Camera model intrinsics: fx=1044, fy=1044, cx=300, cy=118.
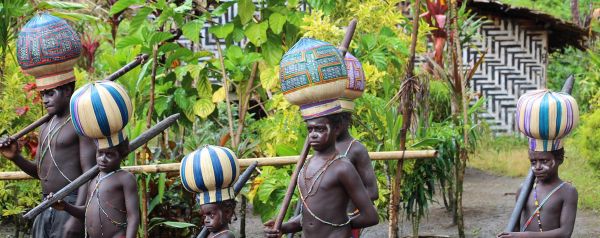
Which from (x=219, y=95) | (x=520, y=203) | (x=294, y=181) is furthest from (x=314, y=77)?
(x=219, y=95)

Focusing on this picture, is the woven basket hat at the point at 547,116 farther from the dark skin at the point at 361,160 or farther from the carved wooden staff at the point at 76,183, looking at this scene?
the carved wooden staff at the point at 76,183

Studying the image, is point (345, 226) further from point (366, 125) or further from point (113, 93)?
point (366, 125)

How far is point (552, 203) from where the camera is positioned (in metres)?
5.63

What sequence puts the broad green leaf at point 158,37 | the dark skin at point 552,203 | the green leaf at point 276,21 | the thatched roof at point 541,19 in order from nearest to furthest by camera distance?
1. the dark skin at point 552,203
2. the broad green leaf at point 158,37
3. the green leaf at point 276,21
4. the thatched roof at point 541,19

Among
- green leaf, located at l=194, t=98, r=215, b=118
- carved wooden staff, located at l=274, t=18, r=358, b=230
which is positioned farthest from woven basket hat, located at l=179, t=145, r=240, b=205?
green leaf, located at l=194, t=98, r=215, b=118

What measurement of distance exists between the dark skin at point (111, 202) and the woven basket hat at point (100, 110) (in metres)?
0.13

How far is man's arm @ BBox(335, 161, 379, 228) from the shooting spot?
5.23 metres

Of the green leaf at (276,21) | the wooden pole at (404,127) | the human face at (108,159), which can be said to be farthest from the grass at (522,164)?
the human face at (108,159)

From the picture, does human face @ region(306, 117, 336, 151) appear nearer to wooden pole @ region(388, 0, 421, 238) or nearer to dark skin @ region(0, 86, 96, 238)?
dark skin @ region(0, 86, 96, 238)

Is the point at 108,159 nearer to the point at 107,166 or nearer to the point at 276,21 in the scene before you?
the point at 107,166

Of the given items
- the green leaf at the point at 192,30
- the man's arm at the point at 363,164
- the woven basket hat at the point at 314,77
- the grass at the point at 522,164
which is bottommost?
the grass at the point at 522,164

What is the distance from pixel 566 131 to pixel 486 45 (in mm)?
9730

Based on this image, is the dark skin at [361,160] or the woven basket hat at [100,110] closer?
the woven basket hat at [100,110]

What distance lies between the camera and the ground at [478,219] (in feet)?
31.6
